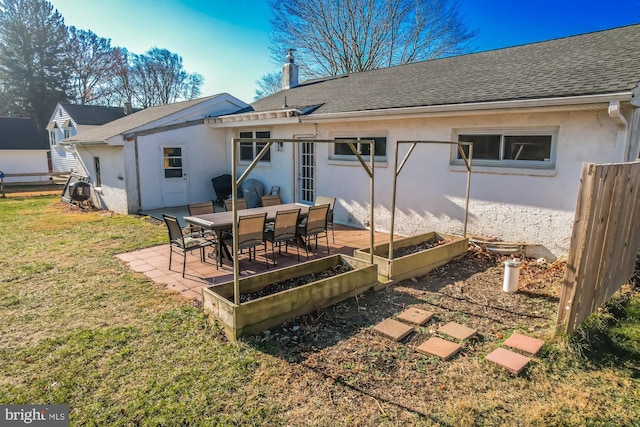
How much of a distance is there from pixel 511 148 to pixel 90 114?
2735 centimetres

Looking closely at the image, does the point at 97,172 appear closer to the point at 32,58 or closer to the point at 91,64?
the point at 32,58

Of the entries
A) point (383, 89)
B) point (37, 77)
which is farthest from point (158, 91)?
point (383, 89)

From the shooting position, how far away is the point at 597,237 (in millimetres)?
4031

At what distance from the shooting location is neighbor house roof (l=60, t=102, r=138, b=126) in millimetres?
24980

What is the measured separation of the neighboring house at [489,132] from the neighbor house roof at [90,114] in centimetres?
1936

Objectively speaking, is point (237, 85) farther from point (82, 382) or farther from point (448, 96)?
point (82, 382)

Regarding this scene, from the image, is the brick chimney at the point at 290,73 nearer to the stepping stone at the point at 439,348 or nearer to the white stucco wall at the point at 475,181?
the white stucco wall at the point at 475,181

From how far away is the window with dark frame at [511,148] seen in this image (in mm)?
6707

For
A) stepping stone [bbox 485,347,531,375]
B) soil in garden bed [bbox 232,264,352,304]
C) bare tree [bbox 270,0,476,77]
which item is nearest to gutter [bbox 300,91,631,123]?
soil in garden bed [bbox 232,264,352,304]

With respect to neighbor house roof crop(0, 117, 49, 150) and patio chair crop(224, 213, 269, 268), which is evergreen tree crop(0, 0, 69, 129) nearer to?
neighbor house roof crop(0, 117, 49, 150)

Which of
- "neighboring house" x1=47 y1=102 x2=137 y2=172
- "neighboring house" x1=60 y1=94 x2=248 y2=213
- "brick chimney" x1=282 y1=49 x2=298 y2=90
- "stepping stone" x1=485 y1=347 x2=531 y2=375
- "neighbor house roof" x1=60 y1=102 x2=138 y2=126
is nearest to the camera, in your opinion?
"stepping stone" x1=485 y1=347 x2=531 y2=375

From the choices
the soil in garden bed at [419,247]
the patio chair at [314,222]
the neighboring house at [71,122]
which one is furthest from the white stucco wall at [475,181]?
the neighboring house at [71,122]

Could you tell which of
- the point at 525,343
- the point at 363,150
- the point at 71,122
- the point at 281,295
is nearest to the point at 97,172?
the point at 363,150

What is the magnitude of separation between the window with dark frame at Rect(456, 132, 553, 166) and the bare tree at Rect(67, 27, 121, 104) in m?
39.9
